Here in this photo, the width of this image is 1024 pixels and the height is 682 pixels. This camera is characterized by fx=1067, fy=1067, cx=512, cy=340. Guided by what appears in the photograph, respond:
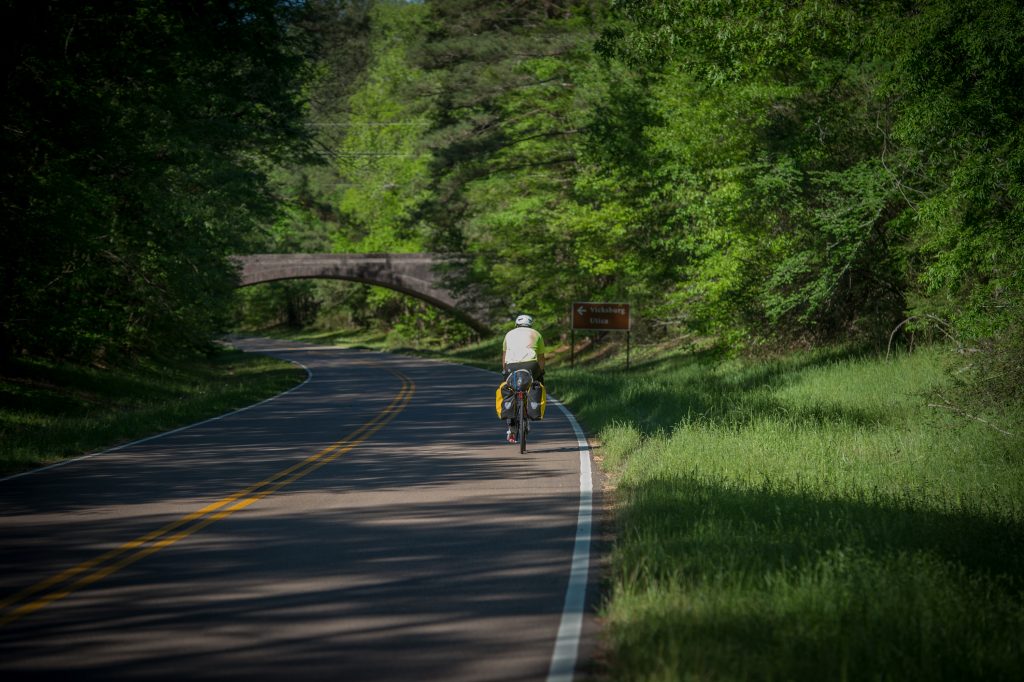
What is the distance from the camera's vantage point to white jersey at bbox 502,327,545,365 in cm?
1648

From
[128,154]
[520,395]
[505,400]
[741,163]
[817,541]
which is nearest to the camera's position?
[817,541]

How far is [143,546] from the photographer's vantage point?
9.22m

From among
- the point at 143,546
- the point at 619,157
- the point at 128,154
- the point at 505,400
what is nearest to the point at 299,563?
the point at 143,546

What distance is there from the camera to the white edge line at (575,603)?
5.76 meters

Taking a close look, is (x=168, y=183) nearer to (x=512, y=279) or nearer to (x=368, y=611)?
(x=512, y=279)

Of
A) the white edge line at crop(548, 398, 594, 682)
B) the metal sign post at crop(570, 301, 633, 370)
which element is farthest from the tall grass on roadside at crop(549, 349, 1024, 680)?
the metal sign post at crop(570, 301, 633, 370)

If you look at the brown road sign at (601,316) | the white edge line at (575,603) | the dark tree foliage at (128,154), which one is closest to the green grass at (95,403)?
the dark tree foliage at (128,154)

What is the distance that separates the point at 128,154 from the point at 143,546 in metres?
15.6

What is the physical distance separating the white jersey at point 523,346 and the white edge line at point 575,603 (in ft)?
14.4

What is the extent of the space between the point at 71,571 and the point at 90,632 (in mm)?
1903

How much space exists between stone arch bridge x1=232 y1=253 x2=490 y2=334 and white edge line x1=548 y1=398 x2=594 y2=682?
51.5 metres

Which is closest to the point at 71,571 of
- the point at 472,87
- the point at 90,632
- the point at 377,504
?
the point at 90,632

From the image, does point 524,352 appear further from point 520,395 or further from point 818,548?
point 818,548

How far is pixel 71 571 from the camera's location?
326 inches
